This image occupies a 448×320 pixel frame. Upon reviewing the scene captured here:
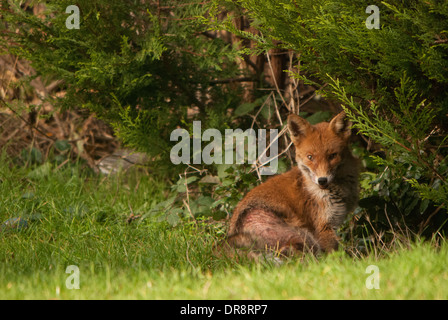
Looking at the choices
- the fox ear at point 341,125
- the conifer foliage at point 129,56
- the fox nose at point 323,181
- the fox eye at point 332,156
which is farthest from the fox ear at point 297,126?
the conifer foliage at point 129,56

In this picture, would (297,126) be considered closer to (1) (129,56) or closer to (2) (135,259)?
(2) (135,259)

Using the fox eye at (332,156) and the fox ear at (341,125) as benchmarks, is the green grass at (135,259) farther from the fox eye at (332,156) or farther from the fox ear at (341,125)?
the fox ear at (341,125)


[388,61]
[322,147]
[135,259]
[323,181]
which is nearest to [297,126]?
[322,147]

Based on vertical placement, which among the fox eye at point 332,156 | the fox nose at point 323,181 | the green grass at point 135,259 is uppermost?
the fox eye at point 332,156

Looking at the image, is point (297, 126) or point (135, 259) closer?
point (135, 259)

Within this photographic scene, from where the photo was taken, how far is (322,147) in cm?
478

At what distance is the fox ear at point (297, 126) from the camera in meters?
4.93

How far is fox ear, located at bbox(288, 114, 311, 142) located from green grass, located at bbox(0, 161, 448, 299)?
1.27 meters

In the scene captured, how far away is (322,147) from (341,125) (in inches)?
11.4

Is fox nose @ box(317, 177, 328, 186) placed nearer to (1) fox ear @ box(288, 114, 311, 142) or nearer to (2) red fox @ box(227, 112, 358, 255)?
(2) red fox @ box(227, 112, 358, 255)

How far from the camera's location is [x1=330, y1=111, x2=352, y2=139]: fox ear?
4816mm

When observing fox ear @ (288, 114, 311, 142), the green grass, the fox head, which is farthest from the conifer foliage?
the fox head

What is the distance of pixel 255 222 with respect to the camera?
15.2ft

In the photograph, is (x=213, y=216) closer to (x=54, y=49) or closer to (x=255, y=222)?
(x=255, y=222)
